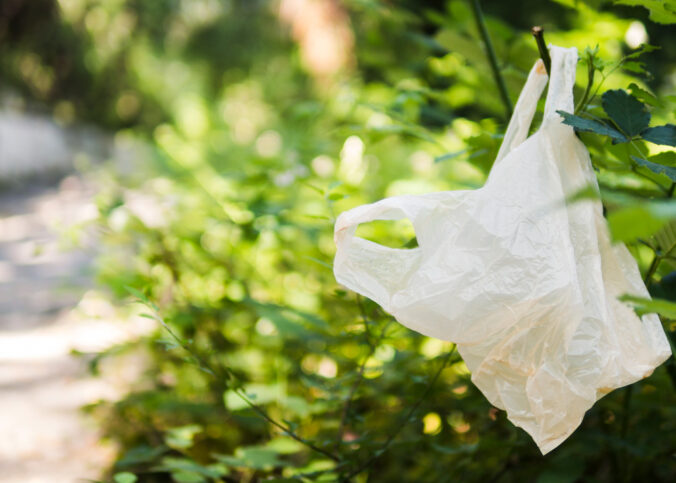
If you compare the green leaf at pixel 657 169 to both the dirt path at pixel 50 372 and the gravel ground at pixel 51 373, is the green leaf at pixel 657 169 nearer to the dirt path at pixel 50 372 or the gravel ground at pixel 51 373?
the dirt path at pixel 50 372

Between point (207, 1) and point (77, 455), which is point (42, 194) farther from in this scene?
point (77, 455)

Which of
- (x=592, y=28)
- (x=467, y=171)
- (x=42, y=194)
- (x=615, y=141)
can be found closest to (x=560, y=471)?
(x=615, y=141)

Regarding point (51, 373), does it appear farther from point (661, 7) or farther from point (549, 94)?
point (661, 7)

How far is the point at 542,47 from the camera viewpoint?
2.39ft

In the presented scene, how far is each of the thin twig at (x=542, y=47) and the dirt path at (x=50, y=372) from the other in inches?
43.2

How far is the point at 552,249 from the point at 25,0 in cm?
1010

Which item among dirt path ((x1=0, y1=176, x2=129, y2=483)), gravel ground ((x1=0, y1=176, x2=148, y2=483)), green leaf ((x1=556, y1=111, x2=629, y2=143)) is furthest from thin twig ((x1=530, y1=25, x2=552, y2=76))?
gravel ground ((x1=0, y1=176, x2=148, y2=483))

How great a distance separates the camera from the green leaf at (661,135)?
2.14 ft

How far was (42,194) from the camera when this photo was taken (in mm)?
11258

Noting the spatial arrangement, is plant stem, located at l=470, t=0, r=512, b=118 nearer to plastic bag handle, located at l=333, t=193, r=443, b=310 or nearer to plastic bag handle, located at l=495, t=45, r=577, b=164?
plastic bag handle, located at l=495, t=45, r=577, b=164

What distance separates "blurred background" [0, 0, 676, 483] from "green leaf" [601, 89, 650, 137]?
4cm

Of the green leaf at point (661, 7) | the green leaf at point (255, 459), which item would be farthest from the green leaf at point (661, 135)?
the green leaf at point (255, 459)

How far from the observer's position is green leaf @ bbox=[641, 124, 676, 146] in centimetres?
65

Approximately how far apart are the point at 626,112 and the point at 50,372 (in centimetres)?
274
